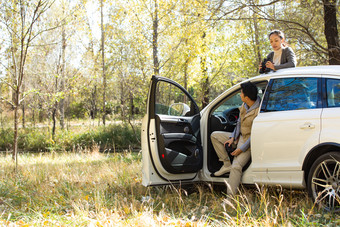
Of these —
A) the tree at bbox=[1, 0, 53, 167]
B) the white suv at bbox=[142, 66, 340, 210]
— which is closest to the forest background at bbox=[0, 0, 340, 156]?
the tree at bbox=[1, 0, 53, 167]

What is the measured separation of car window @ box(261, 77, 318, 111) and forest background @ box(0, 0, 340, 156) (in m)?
3.78

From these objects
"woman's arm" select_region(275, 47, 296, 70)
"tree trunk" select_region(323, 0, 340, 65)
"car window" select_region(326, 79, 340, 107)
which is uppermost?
"tree trunk" select_region(323, 0, 340, 65)

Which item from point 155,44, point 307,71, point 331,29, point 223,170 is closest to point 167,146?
point 223,170

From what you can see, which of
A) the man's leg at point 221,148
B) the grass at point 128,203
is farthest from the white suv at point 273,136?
the grass at point 128,203

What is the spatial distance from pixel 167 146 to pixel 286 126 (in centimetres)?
159

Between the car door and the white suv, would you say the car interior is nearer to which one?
the white suv

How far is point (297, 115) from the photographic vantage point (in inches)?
164

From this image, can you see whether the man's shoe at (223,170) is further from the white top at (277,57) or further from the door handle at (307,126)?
the white top at (277,57)

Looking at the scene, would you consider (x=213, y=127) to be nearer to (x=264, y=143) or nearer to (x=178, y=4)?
(x=264, y=143)

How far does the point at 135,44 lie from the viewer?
12227 mm

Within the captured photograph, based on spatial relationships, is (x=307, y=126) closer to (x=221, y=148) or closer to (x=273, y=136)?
(x=273, y=136)

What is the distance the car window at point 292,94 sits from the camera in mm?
4184

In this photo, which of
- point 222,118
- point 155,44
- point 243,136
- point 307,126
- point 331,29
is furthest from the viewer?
point 155,44

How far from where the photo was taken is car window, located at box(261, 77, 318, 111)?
165 inches
